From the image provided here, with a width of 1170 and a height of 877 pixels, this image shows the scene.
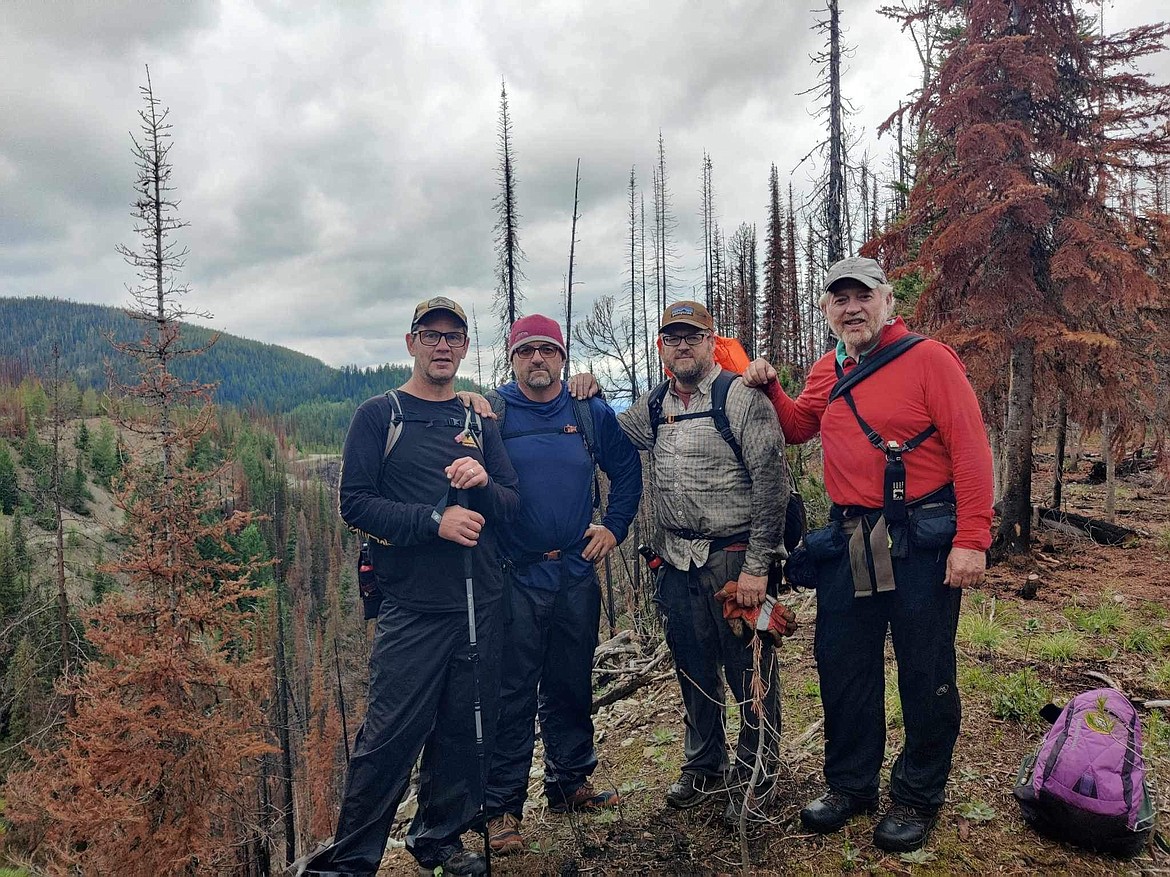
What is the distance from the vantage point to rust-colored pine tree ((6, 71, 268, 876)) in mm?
12625

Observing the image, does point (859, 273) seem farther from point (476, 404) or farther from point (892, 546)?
point (476, 404)

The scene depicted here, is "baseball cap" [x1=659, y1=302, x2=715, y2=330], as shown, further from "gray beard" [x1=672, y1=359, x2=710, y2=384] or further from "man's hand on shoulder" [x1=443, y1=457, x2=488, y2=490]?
"man's hand on shoulder" [x1=443, y1=457, x2=488, y2=490]

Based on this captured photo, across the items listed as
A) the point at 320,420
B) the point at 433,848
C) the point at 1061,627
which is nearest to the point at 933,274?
the point at 1061,627

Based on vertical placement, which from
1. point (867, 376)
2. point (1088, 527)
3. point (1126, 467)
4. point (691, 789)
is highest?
point (867, 376)

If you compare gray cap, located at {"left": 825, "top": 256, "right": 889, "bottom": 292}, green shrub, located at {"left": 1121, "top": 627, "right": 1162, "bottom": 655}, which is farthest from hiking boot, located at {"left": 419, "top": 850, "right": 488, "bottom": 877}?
green shrub, located at {"left": 1121, "top": 627, "right": 1162, "bottom": 655}

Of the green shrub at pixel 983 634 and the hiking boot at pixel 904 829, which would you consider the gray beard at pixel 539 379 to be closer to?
the hiking boot at pixel 904 829

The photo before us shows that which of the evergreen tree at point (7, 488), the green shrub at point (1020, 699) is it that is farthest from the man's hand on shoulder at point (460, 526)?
the evergreen tree at point (7, 488)

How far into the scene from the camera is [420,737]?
326cm

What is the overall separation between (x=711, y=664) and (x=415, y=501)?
2006mm

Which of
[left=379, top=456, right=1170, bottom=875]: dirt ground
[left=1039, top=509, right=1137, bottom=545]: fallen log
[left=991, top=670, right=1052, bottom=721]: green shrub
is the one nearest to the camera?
[left=379, top=456, right=1170, bottom=875]: dirt ground

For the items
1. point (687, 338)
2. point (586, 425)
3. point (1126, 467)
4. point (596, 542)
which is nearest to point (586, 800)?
point (596, 542)

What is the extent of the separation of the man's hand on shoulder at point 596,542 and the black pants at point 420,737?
724 mm

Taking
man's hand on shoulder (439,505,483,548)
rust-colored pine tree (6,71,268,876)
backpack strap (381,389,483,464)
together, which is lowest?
rust-colored pine tree (6,71,268,876)

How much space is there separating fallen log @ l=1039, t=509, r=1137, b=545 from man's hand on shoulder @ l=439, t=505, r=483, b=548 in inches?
417
